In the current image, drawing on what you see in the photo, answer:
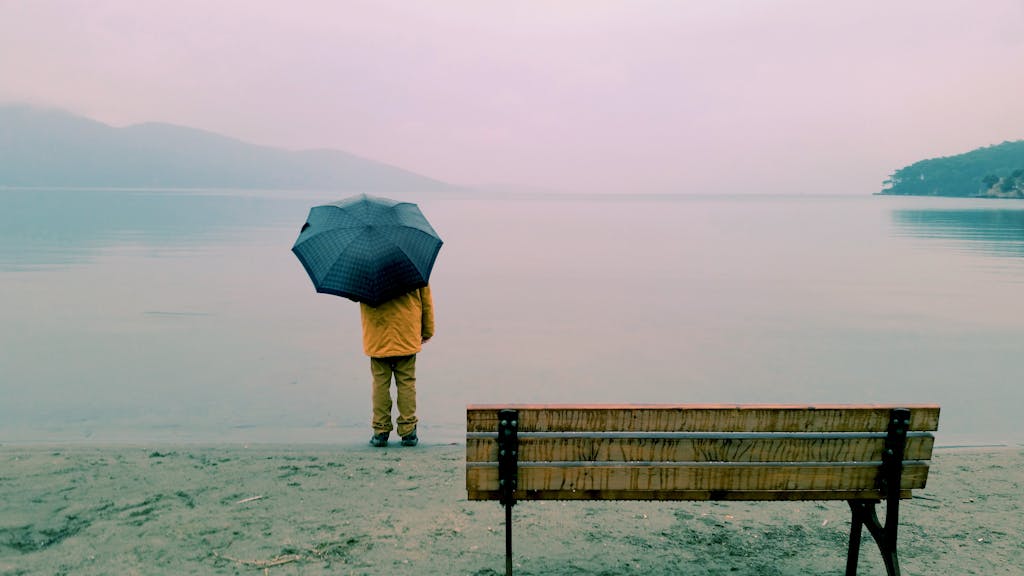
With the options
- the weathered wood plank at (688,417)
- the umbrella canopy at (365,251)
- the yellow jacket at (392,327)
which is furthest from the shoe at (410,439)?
the weathered wood plank at (688,417)

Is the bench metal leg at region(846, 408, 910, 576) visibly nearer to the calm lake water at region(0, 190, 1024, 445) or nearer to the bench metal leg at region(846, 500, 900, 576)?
the bench metal leg at region(846, 500, 900, 576)

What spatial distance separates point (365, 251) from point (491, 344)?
20.1ft

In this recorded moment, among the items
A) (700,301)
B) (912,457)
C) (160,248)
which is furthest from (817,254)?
(912,457)

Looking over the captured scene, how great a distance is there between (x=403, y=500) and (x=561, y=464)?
189 centimetres

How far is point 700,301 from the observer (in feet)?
53.5

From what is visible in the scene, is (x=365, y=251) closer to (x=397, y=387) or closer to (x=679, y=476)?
(x=397, y=387)

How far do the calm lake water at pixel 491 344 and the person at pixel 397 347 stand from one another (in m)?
0.68

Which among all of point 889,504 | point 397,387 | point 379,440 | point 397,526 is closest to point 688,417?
point 889,504

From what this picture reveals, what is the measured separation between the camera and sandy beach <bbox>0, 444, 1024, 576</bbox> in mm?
4055

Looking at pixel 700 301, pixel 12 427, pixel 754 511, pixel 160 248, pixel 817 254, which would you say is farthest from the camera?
pixel 817 254

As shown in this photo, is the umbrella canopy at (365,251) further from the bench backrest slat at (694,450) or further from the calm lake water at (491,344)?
the bench backrest slat at (694,450)

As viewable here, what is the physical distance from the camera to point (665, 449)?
3.41 metres

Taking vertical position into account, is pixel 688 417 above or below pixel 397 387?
above

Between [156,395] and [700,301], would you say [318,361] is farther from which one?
[700,301]
